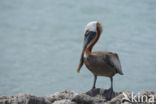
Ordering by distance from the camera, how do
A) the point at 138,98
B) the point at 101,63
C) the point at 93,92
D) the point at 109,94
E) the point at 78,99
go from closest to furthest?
the point at 78,99 < the point at 138,98 < the point at 109,94 < the point at 93,92 < the point at 101,63

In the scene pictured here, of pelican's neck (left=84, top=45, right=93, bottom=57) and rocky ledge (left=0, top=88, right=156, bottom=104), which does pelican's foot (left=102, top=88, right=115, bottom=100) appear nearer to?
rocky ledge (left=0, top=88, right=156, bottom=104)

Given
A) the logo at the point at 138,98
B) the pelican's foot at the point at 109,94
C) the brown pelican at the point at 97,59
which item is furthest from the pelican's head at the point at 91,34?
the logo at the point at 138,98

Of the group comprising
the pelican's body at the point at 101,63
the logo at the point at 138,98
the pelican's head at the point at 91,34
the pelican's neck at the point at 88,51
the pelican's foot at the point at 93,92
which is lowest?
the logo at the point at 138,98

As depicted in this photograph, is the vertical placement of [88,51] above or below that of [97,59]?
above

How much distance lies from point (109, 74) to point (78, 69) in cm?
73

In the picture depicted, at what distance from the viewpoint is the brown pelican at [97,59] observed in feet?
46.5

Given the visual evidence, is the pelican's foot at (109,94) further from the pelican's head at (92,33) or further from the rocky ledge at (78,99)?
the pelican's head at (92,33)

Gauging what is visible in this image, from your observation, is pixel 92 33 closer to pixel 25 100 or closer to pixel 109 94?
pixel 109 94

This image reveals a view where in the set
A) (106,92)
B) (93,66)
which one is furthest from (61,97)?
(93,66)

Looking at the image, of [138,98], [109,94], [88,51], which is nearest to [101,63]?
[88,51]

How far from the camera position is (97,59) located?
14.2 metres

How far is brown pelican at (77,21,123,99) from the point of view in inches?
558

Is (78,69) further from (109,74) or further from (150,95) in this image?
(150,95)

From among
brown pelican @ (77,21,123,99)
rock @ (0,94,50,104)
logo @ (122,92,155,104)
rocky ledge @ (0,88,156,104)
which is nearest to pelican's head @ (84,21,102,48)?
brown pelican @ (77,21,123,99)
